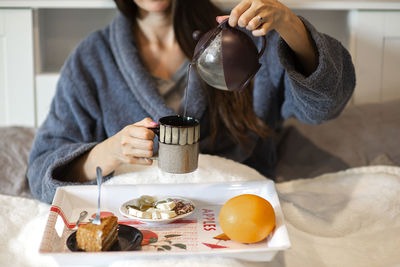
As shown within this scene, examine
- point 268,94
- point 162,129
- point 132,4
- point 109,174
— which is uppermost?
point 132,4

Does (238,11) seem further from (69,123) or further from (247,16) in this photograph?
(69,123)

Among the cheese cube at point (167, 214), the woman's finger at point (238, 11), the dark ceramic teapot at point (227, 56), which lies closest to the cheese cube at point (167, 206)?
the cheese cube at point (167, 214)

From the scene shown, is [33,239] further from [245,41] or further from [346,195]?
[346,195]

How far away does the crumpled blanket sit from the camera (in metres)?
1.02

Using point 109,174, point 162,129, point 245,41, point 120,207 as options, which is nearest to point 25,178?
point 109,174

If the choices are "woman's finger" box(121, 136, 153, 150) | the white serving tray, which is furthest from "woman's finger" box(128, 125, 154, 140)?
the white serving tray

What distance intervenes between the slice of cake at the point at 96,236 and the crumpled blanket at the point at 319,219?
0.18 metres

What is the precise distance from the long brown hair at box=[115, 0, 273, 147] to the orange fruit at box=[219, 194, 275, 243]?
1.88ft

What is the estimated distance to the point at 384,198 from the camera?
4.06 feet

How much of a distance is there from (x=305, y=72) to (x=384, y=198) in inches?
14.9

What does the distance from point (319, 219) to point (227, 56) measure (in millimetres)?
501

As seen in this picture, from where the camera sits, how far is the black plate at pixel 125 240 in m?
0.84

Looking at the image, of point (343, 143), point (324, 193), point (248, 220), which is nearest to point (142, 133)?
point (248, 220)

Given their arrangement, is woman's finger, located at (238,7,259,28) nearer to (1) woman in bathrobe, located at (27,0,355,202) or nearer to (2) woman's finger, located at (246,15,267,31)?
(2) woman's finger, located at (246,15,267,31)
